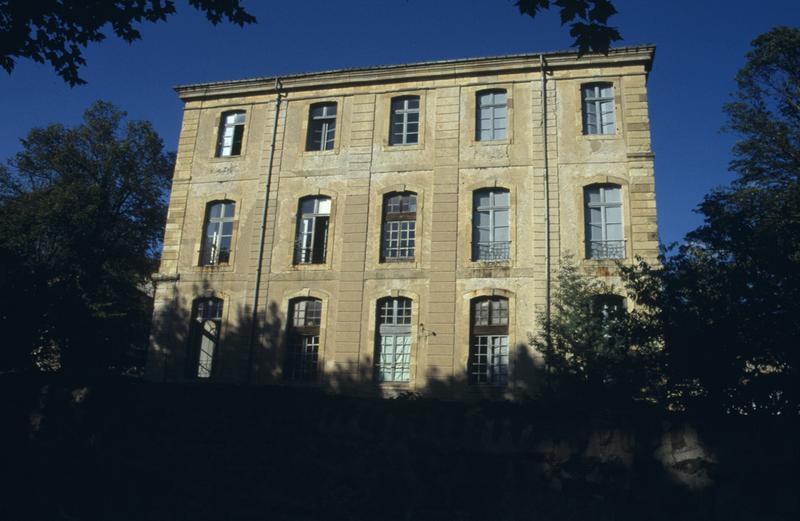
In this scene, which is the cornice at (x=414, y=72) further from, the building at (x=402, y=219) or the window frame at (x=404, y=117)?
the window frame at (x=404, y=117)

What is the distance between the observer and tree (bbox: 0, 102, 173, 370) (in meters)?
21.1

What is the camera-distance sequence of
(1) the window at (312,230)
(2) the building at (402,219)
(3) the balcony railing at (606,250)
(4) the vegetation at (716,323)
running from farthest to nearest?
(1) the window at (312,230)
(2) the building at (402,219)
(3) the balcony railing at (606,250)
(4) the vegetation at (716,323)

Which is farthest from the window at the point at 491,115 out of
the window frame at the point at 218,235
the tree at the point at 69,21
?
the tree at the point at 69,21

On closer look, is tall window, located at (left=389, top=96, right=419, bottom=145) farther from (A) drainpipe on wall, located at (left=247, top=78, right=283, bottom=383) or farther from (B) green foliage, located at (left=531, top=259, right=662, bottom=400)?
(B) green foliage, located at (left=531, top=259, right=662, bottom=400)

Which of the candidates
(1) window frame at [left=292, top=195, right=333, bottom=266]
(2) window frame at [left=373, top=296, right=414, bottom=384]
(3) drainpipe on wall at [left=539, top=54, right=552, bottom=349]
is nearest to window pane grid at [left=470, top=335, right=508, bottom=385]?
(3) drainpipe on wall at [left=539, top=54, right=552, bottom=349]

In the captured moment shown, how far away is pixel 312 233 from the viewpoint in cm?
1992

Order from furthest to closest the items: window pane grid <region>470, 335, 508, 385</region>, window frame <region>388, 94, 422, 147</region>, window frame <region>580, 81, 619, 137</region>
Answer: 1. window frame <region>388, 94, 422, 147</region>
2. window frame <region>580, 81, 619, 137</region>
3. window pane grid <region>470, 335, 508, 385</region>

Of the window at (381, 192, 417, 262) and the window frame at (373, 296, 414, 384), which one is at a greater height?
the window at (381, 192, 417, 262)

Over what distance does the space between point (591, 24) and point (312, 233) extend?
14.3 m

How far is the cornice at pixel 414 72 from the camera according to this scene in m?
19.1

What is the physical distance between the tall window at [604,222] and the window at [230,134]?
1098 cm

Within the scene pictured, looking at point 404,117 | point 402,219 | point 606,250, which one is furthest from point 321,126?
point 606,250

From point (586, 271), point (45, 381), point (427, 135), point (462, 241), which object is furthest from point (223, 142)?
point (586, 271)

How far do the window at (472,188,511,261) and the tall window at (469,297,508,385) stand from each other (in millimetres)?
1315
